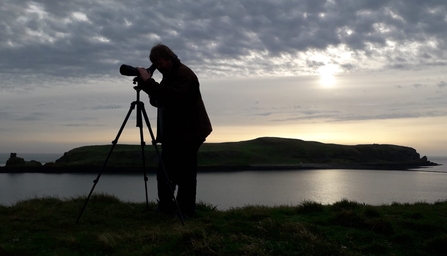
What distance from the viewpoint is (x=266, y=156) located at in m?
103

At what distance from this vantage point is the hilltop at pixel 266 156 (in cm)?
8269

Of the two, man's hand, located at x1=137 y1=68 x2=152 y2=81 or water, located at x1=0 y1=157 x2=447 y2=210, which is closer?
man's hand, located at x1=137 y1=68 x2=152 y2=81

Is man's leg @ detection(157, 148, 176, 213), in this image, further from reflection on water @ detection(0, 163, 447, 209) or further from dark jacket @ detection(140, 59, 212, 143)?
reflection on water @ detection(0, 163, 447, 209)

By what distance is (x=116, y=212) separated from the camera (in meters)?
5.91

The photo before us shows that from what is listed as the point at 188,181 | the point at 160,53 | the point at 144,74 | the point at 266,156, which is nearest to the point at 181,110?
the point at 144,74

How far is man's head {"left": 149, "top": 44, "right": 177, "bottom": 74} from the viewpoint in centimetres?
572

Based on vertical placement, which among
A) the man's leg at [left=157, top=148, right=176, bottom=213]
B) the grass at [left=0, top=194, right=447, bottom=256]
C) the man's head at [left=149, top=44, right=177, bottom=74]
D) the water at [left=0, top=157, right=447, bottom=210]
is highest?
the man's head at [left=149, top=44, right=177, bottom=74]

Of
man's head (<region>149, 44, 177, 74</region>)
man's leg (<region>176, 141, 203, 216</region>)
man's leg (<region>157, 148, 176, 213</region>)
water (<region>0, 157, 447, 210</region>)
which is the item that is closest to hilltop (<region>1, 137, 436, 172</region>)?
water (<region>0, 157, 447, 210</region>)

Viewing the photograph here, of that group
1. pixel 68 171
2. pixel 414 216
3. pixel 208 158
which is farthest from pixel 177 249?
pixel 208 158

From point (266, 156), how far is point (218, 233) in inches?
3941

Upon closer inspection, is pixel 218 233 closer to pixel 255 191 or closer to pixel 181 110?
pixel 181 110

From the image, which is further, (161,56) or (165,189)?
(165,189)

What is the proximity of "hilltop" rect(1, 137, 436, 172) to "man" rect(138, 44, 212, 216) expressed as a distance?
72.8 metres

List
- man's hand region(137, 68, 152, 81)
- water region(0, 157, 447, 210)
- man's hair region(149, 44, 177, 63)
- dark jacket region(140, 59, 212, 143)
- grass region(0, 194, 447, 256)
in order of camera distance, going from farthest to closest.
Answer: water region(0, 157, 447, 210) → man's hair region(149, 44, 177, 63) → dark jacket region(140, 59, 212, 143) → man's hand region(137, 68, 152, 81) → grass region(0, 194, 447, 256)
